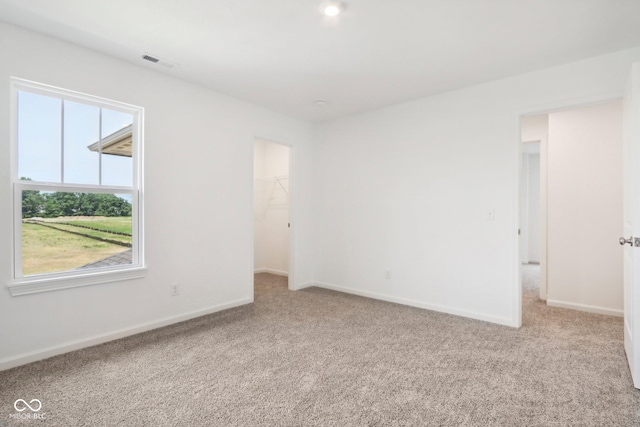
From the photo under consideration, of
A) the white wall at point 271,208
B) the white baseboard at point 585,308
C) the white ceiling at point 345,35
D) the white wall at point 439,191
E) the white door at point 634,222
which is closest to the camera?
the white door at point 634,222

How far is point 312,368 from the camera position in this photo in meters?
2.37

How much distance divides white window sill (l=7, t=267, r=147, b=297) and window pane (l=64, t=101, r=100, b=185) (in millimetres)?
778

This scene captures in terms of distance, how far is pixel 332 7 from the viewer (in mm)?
2160

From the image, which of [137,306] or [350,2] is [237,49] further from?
[137,306]

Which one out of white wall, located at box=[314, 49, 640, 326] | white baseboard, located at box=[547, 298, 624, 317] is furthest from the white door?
white baseboard, located at box=[547, 298, 624, 317]

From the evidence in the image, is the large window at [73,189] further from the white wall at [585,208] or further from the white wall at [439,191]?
the white wall at [585,208]

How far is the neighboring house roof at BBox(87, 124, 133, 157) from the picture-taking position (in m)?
2.90

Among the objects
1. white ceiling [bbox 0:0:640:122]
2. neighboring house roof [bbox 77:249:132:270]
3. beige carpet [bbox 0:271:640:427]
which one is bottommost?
beige carpet [bbox 0:271:640:427]

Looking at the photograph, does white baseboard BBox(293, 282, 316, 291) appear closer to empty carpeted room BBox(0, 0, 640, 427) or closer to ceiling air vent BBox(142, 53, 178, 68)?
empty carpeted room BBox(0, 0, 640, 427)

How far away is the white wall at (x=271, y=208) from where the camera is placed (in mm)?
5785

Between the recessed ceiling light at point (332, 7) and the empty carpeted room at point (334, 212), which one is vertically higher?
the recessed ceiling light at point (332, 7)

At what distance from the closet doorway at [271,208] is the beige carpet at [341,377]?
2511mm

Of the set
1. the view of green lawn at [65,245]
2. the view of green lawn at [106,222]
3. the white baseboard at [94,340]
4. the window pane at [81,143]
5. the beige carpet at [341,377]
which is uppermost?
the window pane at [81,143]

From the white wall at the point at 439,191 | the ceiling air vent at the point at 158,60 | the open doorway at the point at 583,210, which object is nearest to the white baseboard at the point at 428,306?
the white wall at the point at 439,191
